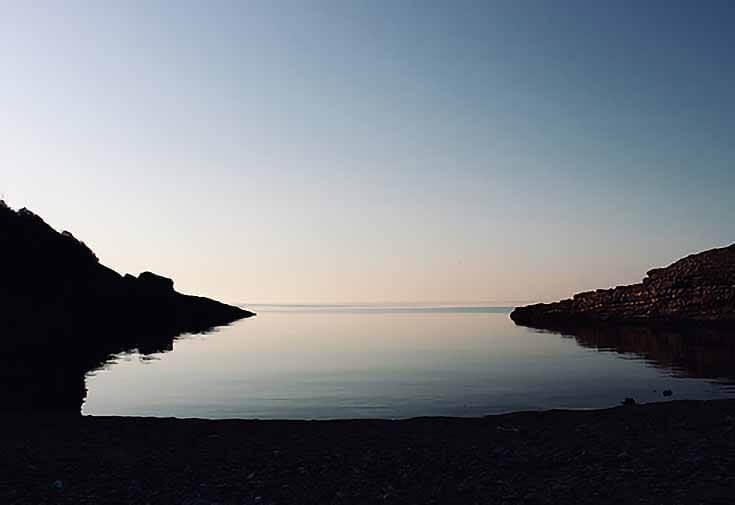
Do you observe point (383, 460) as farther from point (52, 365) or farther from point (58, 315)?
point (58, 315)

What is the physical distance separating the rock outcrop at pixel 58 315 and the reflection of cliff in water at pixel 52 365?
0.05m

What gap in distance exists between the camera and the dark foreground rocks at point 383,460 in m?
14.5

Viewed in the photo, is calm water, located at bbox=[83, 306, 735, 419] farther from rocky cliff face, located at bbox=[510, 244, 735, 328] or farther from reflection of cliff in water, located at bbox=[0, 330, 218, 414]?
rocky cliff face, located at bbox=[510, 244, 735, 328]

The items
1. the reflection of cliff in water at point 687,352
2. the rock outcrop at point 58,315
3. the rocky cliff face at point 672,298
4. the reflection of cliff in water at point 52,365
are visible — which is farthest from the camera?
the rocky cliff face at point 672,298

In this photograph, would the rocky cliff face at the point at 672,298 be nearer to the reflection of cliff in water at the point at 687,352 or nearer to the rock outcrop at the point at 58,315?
the reflection of cliff in water at the point at 687,352

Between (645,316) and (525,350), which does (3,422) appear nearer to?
(525,350)

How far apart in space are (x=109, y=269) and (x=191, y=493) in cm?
13535

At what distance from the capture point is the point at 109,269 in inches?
5522

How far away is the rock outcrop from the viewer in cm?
4572

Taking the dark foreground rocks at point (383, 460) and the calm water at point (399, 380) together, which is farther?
the calm water at point (399, 380)

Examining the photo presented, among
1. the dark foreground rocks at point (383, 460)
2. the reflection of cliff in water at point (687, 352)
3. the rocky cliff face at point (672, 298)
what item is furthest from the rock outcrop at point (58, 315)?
the rocky cliff face at point (672, 298)

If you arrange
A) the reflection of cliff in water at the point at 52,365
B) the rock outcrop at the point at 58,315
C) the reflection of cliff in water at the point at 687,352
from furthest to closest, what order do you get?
the reflection of cliff in water at the point at 687,352
the rock outcrop at the point at 58,315
the reflection of cliff in water at the point at 52,365

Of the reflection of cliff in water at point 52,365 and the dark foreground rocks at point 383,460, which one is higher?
the reflection of cliff in water at point 52,365

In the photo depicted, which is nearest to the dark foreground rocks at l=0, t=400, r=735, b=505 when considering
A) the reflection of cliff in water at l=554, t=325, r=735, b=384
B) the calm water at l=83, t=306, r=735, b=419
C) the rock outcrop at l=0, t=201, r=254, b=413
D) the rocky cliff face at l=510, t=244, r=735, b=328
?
the calm water at l=83, t=306, r=735, b=419
